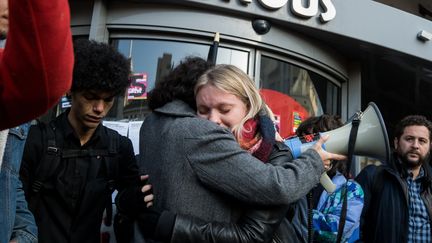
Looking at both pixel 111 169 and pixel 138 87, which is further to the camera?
pixel 138 87

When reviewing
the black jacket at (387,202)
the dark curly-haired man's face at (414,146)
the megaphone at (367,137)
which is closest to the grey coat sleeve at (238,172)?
the megaphone at (367,137)

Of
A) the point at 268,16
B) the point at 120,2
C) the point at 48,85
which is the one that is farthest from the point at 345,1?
the point at 48,85

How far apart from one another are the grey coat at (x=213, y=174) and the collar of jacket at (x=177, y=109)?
0.01 metres

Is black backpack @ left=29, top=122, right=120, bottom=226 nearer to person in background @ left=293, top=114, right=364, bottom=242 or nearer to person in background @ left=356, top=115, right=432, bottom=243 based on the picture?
person in background @ left=293, top=114, right=364, bottom=242

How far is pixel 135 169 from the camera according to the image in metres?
2.57

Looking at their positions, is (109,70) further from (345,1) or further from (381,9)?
(381,9)

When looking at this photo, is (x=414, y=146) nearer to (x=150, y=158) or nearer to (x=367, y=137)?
(x=367, y=137)

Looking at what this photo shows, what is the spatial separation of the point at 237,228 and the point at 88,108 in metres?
1.22

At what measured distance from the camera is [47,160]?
2.29 meters

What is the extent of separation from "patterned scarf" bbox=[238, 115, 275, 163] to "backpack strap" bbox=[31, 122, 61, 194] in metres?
1.04

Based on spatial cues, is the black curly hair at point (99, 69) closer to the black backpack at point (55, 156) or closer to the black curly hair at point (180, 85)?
the black backpack at point (55, 156)

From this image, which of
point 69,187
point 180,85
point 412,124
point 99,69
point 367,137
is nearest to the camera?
point 180,85

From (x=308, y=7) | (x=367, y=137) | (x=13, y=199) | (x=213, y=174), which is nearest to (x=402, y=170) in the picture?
(x=367, y=137)

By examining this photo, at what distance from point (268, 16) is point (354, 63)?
64.1 inches
